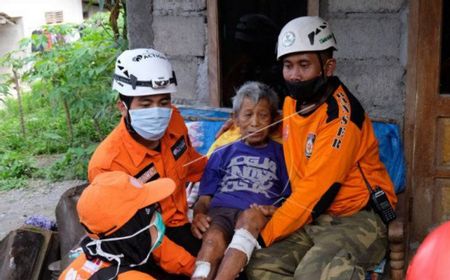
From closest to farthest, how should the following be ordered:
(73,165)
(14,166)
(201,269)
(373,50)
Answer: (201,269) < (373,50) < (73,165) < (14,166)

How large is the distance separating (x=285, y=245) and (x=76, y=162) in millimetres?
4721

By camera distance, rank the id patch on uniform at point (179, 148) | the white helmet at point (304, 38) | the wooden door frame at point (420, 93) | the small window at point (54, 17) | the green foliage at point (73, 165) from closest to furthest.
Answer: the white helmet at point (304, 38) < the id patch on uniform at point (179, 148) < the wooden door frame at point (420, 93) < the green foliage at point (73, 165) < the small window at point (54, 17)

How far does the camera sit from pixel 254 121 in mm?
3746

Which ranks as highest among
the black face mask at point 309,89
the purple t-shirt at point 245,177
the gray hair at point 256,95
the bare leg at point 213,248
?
the black face mask at point 309,89

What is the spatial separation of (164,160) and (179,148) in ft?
0.58

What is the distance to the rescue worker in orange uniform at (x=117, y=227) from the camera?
267 centimetres

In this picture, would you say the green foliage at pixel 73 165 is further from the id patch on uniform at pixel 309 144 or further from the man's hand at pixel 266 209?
the id patch on uniform at pixel 309 144

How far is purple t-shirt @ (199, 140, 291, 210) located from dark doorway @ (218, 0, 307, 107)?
100 centimetres

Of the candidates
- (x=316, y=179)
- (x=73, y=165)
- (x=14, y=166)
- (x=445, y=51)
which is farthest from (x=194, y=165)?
(x=14, y=166)

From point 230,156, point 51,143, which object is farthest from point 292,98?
point 51,143

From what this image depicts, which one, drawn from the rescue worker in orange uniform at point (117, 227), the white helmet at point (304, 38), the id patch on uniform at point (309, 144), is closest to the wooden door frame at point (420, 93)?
the white helmet at point (304, 38)

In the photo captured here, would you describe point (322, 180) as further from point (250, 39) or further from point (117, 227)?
point (250, 39)

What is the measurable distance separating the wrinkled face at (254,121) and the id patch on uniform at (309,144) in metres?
0.35

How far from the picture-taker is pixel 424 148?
165 inches
